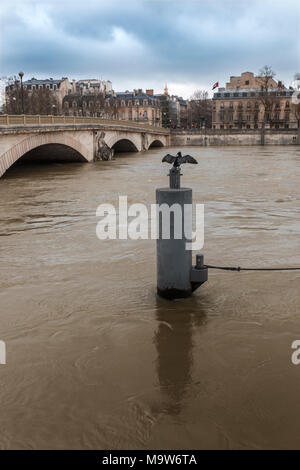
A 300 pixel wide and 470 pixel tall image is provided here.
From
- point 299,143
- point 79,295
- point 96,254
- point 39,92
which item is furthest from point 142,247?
point 39,92

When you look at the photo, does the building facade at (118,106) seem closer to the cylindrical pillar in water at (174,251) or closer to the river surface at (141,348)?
the river surface at (141,348)

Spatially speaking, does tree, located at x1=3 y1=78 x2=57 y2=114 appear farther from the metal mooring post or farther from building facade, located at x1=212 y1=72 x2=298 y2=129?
the metal mooring post

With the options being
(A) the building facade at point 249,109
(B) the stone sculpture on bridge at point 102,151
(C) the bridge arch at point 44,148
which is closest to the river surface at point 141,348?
(C) the bridge arch at point 44,148

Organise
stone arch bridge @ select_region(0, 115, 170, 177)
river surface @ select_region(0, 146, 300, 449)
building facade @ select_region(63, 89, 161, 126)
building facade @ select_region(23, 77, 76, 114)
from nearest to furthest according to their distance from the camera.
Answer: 1. river surface @ select_region(0, 146, 300, 449)
2. stone arch bridge @ select_region(0, 115, 170, 177)
3. building facade @ select_region(63, 89, 161, 126)
4. building facade @ select_region(23, 77, 76, 114)

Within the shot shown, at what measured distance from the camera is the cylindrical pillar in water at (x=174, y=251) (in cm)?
465

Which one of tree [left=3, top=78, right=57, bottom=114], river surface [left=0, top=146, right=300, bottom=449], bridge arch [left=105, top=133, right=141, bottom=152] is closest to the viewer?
river surface [left=0, top=146, right=300, bottom=449]

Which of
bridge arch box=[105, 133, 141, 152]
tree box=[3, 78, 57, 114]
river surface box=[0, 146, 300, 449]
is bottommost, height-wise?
river surface box=[0, 146, 300, 449]

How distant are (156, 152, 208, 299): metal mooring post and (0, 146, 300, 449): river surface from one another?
0.23m

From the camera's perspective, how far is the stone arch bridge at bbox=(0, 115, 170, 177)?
19984mm

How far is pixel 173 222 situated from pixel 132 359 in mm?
→ 1443

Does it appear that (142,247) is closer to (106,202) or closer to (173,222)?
(173,222)

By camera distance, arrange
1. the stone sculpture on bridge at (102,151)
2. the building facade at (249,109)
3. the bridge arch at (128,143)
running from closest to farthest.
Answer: the stone sculpture on bridge at (102,151), the bridge arch at (128,143), the building facade at (249,109)

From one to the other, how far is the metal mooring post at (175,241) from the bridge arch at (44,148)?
52.3 feet

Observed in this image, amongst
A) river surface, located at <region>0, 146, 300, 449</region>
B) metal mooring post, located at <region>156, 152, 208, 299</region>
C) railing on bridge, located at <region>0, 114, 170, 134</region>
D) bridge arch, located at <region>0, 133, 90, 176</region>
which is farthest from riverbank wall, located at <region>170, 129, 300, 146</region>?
metal mooring post, located at <region>156, 152, 208, 299</region>
